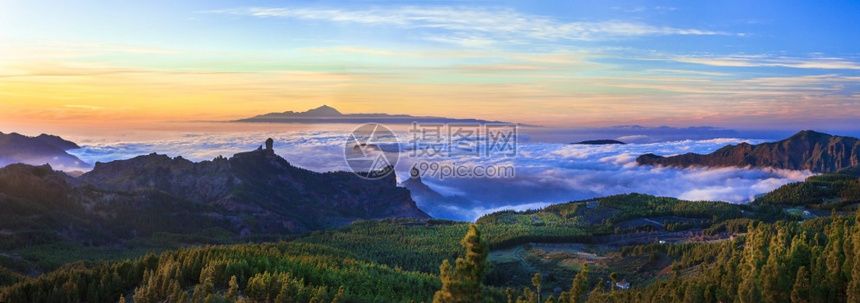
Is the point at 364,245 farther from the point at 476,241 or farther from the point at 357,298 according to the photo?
the point at 476,241

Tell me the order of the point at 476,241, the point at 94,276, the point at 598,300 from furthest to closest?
1. the point at 94,276
2. the point at 598,300
3. the point at 476,241

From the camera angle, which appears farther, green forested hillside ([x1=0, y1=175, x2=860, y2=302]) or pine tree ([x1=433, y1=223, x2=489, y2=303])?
green forested hillside ([x1=0, y1=175, x2=860, y2=302])

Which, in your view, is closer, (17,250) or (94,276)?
(94,276)

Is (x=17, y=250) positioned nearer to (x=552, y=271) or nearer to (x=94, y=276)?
(x=94, y=276)

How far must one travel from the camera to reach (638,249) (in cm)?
16462

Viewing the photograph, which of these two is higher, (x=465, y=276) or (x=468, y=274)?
(x=468, y=274)

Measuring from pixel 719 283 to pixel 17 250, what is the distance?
164 meters

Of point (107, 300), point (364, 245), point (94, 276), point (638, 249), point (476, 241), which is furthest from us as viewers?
point (364, 245)

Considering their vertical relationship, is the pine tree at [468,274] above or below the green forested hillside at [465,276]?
above

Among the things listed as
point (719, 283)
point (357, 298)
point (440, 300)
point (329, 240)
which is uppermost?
point (440, 300)

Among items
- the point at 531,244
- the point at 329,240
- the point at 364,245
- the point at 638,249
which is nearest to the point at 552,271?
the point at 638,249

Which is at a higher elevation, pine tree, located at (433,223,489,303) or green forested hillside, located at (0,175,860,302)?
pine tree, located at (433,223,489,303)

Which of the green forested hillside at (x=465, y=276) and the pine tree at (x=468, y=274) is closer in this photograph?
the pine tree at (x=468, y=274)

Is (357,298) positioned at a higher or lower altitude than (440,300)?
lower
